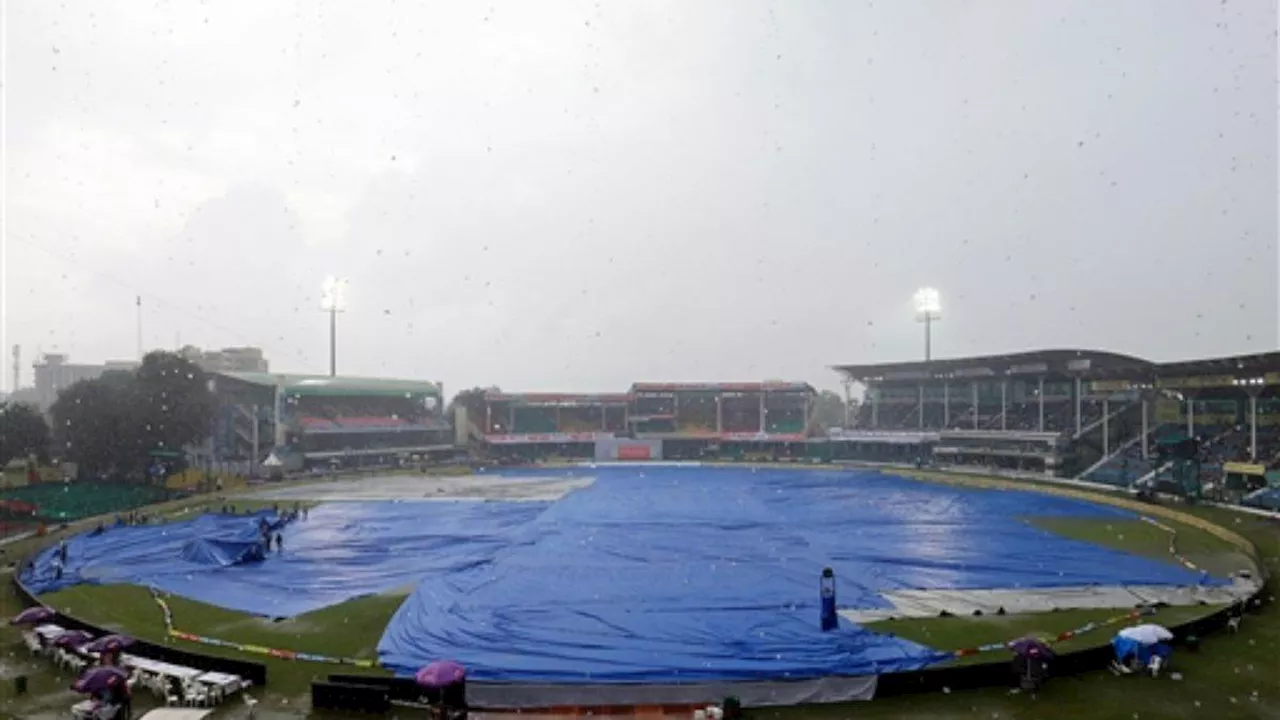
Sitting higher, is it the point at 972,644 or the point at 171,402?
the point at 171,402

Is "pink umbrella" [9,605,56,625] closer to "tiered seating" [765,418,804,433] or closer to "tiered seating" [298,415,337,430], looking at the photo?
Answer: "tiered seating" [298,415,337,430]

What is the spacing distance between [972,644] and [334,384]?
70.3 meters

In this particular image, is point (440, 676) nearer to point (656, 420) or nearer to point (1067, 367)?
point (1067, 367)

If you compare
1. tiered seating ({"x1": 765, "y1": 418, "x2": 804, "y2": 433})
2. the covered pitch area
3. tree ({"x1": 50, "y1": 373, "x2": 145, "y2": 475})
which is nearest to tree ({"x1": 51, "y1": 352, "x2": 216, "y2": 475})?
tree ({"x1": 50, "y1": 373, "x2": 145, "y2": 475})

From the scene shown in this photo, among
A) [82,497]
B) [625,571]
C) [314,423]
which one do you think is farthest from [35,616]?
[314,423]

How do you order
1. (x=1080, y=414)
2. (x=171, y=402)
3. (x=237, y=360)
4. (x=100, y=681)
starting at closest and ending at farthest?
1. (x=100, y=681)
2. (x=171, y=402)
3. (x=1080, y=414)
4. (x=237, y=360)

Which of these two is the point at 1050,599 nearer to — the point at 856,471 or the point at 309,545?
the point at 309,545

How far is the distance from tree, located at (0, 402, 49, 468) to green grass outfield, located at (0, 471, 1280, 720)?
33036 mm

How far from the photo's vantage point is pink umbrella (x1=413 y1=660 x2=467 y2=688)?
12938 mm

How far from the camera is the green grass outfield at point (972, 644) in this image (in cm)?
1341

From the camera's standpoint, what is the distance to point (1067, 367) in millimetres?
57844

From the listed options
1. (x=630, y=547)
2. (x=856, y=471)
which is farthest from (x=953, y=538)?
(x=856, y=471)

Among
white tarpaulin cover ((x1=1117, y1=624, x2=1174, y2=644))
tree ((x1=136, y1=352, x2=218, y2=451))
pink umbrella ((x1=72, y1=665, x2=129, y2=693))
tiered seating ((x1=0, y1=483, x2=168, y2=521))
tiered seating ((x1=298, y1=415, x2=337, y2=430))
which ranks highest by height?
tree ((x1=136, y1=352, x2=218, y2=451))

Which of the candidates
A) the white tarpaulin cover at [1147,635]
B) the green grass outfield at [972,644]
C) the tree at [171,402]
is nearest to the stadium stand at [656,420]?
the tree at [171,402]
